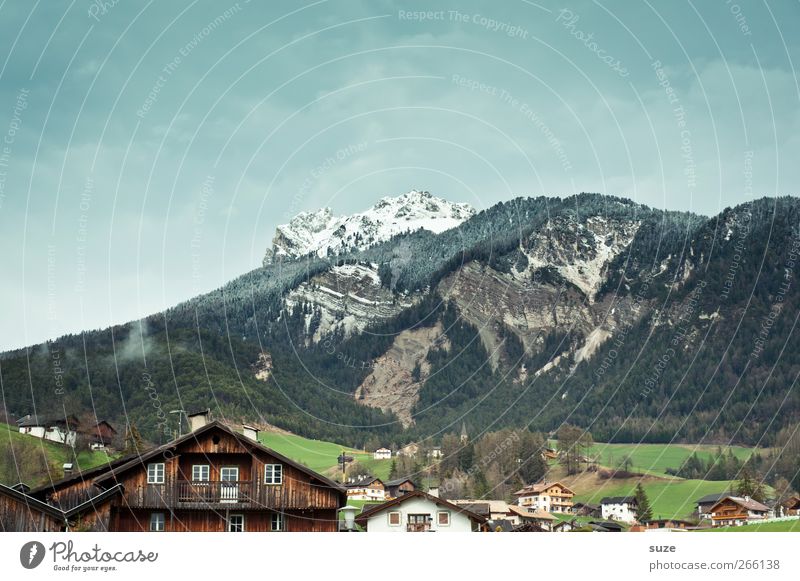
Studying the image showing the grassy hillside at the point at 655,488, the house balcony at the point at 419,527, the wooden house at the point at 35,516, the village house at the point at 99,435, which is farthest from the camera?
the grassy hillside at the point at 655,488

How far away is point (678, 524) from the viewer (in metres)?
134

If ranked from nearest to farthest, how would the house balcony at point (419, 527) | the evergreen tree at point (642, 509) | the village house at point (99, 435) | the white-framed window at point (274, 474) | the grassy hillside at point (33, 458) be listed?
the white-framed window at point (274, 474) → the house balcony at point (419, 527) → the grassy hillside at point (33, 458) → the village house at point (99, 435) → the evergreen tree at point (642, 509)

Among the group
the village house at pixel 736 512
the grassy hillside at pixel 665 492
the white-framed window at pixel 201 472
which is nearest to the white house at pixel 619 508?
the grassy hillside at pixel 665 492

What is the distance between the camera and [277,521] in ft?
181

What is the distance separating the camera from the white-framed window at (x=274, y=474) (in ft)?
181

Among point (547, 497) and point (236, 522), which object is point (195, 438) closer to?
point (236, 522)

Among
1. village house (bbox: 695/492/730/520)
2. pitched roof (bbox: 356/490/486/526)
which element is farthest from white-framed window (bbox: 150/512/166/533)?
village house (bbox: 695/492/730/520)

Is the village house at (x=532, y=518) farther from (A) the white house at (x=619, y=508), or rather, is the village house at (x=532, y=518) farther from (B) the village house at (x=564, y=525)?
(A) the white house at (x=619, y=508)

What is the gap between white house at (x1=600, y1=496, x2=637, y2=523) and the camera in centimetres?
14589

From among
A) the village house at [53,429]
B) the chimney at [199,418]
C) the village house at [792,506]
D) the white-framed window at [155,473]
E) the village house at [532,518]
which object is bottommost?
the white-framed window at [155,473]

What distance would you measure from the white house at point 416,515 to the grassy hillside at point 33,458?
33794 millimetres

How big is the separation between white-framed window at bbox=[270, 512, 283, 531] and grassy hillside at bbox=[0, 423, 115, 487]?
3754cm

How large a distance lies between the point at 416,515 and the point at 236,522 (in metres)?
14.2
